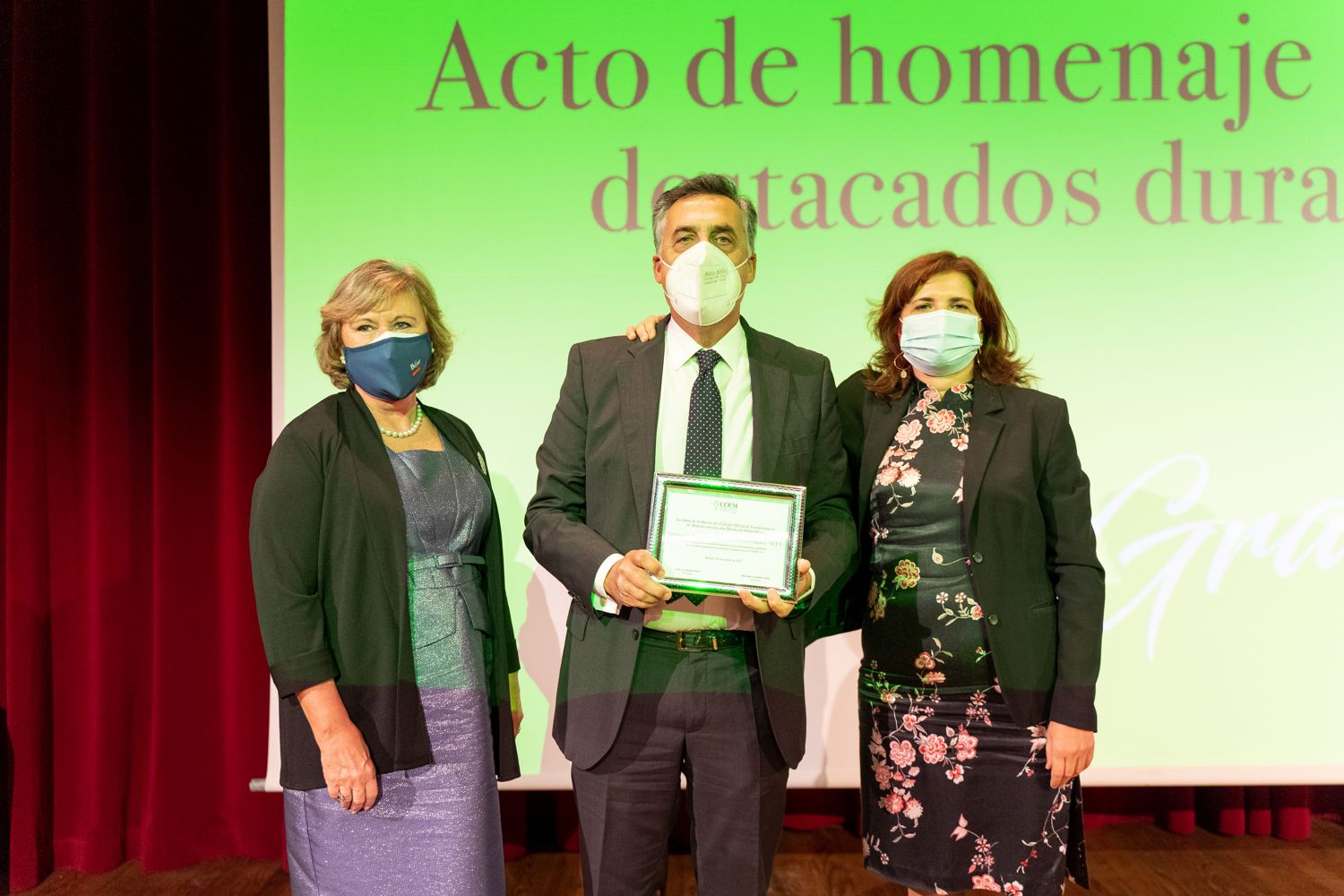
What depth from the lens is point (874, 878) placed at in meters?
3.09

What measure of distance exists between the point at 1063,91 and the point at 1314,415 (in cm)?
114

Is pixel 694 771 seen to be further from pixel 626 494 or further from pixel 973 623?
pixel 973 623

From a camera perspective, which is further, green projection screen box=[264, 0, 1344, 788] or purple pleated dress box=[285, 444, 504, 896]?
green projection screen box=[264, 0, 1344, 788]

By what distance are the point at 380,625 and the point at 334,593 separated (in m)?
0.09

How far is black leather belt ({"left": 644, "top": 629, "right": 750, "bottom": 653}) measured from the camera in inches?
68.0

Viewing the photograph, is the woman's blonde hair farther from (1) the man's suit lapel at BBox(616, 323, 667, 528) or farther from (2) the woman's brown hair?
(2) the woman's brown hair

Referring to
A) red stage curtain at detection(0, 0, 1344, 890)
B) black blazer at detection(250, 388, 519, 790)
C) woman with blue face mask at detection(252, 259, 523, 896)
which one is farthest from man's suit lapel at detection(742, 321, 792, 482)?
red stage curtain at detection(0, 0, 1344, 890)

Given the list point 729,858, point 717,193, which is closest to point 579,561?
point 729,858

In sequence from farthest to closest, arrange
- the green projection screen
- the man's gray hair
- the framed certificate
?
1. the green projection screen
2. the man's gray hair
3. the framed certificate

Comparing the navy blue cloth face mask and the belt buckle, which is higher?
the navy blue cloth face mask

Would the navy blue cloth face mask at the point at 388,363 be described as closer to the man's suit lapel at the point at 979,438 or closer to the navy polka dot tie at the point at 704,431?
the navy polka dot tie at the point at 704,431

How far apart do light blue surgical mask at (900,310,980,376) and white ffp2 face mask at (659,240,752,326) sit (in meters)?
0.43

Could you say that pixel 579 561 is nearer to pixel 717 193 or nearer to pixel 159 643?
pixel 717 193

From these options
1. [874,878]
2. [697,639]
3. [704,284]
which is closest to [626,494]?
[697,639]
